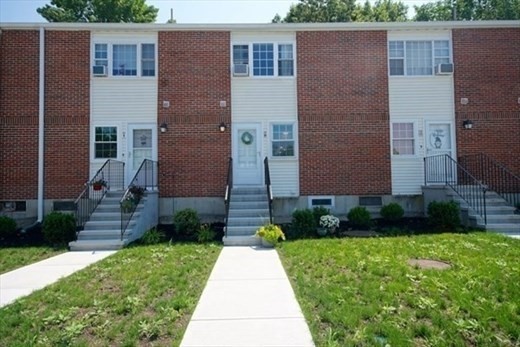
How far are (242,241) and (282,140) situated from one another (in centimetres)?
440

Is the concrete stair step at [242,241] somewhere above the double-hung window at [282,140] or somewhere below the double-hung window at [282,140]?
below

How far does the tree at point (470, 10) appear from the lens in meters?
22.9

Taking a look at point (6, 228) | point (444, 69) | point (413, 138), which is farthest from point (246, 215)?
point (444, 69)

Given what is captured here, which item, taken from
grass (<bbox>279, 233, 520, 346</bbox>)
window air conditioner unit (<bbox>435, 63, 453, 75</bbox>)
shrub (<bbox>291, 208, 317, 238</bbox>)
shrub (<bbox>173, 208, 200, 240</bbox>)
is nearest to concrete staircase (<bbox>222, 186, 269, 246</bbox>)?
shrub (<bbox>291, 208, 317, 238</bbox>)

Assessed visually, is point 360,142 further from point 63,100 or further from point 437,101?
point 63,100

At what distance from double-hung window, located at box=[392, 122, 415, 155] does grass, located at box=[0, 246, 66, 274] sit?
34.7ft

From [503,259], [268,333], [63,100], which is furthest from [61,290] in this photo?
[63,100]

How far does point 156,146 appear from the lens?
473 inches

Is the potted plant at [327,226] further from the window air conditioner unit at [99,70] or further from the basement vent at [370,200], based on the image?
the window air conditioner unit at [99,70]

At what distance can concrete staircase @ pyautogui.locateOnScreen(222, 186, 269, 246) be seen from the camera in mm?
9219

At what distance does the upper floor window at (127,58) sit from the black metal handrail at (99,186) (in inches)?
124

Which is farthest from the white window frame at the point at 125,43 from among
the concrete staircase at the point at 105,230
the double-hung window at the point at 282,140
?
the double-hung window at the point at 282,140

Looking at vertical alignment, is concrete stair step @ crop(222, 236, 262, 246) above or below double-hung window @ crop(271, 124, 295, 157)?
below

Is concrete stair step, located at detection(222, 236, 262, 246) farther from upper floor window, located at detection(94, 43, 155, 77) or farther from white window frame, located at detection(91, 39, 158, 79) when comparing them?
upper floor window, located at detection(94, 43, 155, 77)
